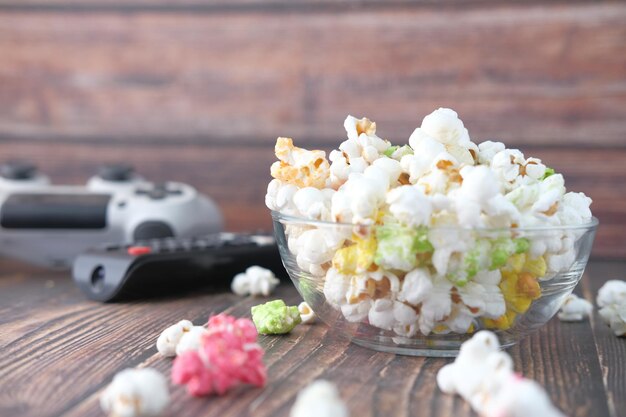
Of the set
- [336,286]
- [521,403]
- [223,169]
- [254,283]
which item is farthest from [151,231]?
[521,403]

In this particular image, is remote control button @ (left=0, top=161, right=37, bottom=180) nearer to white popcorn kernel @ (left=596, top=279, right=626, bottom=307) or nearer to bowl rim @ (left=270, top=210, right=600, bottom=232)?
bowl rim @ (left=270, top=210, right=600, bottom=232)

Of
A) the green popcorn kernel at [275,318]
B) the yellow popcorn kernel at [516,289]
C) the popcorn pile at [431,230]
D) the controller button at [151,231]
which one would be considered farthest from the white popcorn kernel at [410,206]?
the controller button at [151,231]

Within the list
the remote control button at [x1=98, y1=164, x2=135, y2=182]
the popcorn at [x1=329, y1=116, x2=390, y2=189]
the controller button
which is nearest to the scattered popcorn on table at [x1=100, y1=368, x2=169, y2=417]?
the popcorn at [x1=329, y1=116, x2=390, y2=189]

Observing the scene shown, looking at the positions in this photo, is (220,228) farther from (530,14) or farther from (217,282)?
(530,14)

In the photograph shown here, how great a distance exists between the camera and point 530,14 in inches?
55.1

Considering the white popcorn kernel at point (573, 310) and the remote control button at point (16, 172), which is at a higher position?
the remote control button at point (16, 172)

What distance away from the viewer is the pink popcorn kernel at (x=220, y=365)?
1.91 feet

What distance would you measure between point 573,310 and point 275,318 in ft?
1.12

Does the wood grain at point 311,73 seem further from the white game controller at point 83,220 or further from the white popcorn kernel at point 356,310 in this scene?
the white popcorn kernel at point 356,310

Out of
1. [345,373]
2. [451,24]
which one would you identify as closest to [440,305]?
[345,373]

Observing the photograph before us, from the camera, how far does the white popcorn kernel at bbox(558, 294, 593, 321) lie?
0.86 meters

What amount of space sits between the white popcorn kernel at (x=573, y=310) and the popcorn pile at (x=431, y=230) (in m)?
0.19

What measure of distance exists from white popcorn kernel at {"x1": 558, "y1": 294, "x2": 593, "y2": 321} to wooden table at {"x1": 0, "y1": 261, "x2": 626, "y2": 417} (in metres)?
0.01

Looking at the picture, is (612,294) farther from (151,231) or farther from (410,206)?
(151,231)
